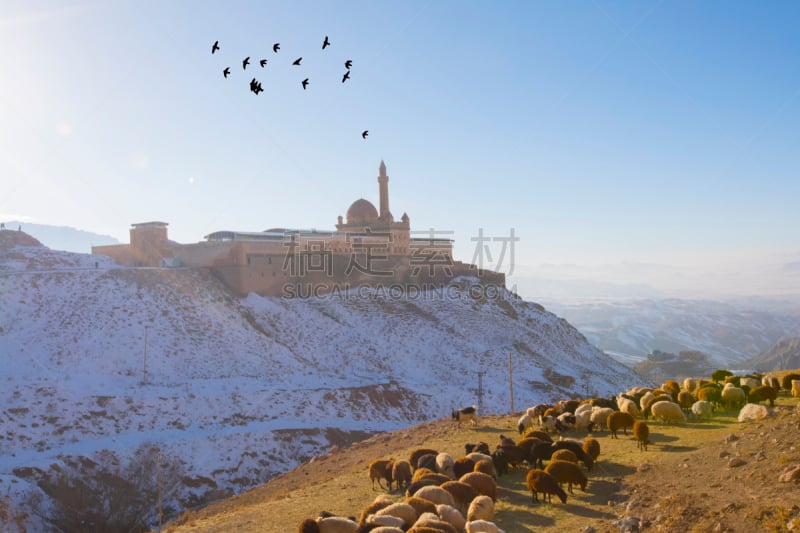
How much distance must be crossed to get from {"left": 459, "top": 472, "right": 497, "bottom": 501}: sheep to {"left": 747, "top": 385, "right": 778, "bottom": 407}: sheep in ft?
43.0

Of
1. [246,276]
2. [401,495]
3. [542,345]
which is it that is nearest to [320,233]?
[246,276]

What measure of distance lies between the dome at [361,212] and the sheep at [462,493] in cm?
6441

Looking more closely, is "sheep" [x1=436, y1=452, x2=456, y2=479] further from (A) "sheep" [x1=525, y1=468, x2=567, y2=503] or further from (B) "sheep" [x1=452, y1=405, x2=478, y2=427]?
(B) "sheep" [x1=452, y1=405, x2=478, y2=427]

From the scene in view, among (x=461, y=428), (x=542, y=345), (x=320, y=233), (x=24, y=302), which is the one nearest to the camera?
(x=461, y=428)

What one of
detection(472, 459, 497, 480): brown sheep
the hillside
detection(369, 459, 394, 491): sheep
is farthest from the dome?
the hillside

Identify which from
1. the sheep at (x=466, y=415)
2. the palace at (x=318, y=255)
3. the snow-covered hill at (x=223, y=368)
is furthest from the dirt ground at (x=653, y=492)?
the palace at (x=318, y=255)

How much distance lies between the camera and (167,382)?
43.0m

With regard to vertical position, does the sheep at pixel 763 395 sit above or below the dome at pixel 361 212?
below

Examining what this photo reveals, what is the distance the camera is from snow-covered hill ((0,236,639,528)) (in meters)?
34.4

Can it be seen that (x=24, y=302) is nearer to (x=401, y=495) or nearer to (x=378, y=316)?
(x=378, y=316)

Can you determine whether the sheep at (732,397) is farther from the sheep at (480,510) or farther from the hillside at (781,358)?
the hillside at (781,358)

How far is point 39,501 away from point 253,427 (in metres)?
13.8

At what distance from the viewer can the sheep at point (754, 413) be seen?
67.6 ft

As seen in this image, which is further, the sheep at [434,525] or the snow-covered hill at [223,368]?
the snow-covered hill at [223,368]
